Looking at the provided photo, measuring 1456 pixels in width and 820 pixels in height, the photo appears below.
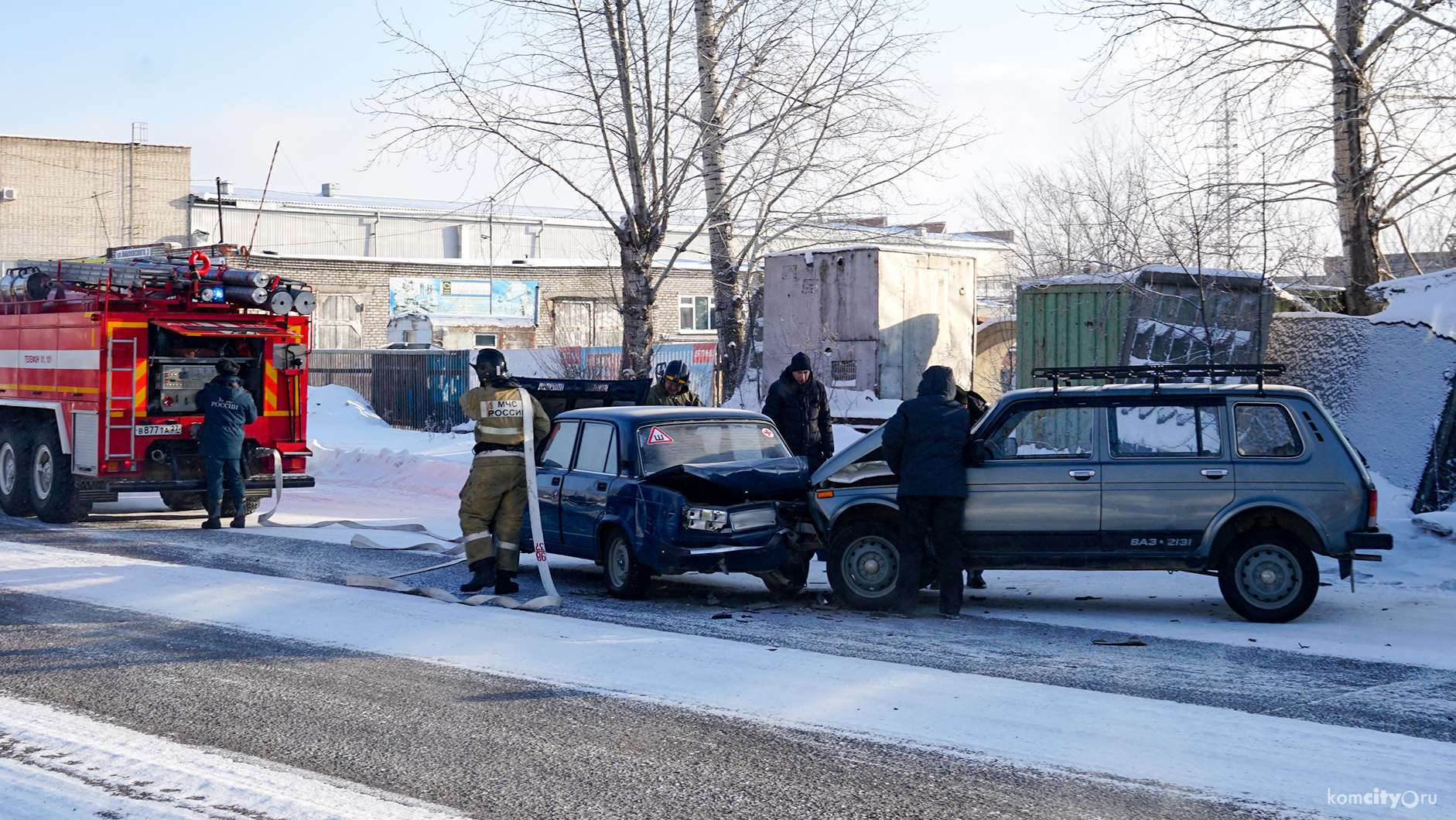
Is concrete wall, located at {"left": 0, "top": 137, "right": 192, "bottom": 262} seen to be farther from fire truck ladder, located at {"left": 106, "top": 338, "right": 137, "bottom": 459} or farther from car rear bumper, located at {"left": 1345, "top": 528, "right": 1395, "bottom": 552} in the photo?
car rear bumper, located at {"left": 1345, "top": 528, "right": 1395, "bottom": 552}

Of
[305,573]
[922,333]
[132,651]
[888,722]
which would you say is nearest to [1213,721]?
[888,722]

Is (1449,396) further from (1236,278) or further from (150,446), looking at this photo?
(150,446)

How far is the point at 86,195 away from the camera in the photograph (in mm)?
53031

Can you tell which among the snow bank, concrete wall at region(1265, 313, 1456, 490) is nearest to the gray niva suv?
concrete wall at region(1265, 313, 1456, 490)

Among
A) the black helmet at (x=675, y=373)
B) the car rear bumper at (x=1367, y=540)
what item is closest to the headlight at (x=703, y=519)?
the black helmet at (x=675, y=373)

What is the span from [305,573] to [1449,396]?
426 inches

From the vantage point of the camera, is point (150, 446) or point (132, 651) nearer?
point (132, 651)

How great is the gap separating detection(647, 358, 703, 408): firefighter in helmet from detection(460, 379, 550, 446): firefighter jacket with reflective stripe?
3.01m

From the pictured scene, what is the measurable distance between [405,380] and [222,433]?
675 inches

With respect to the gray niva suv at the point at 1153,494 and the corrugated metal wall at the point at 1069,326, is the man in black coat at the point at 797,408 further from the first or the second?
the corrugated metal wall at the point at 1069,326

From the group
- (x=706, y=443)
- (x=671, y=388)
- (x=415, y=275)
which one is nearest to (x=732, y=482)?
(x=706, y=443)

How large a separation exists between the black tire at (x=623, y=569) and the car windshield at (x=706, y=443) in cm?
60

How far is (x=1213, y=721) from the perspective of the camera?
569 centimetres

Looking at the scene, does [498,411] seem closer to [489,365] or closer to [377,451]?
[489,365]
